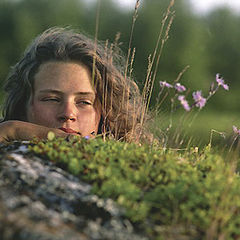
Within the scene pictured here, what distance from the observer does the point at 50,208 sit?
2.47 m

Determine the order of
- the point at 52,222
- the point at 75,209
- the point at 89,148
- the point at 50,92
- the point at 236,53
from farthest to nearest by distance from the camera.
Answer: the point at 236,53 → the point at 50,92 → the point at 89,148 → the point at 75,209 → the point at 52,222

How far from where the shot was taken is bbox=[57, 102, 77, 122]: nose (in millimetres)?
4791

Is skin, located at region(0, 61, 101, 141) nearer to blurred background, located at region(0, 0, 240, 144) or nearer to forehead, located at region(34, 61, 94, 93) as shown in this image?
forehead, located at region(34, 61, 94, 93)

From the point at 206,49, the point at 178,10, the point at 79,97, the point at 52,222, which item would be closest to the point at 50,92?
the point at 79,97

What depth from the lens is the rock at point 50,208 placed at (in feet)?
7.32

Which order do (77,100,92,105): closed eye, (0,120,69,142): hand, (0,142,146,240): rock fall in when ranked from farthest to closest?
(77,100,92,105): closed eye < (0,120,69,142): hand < (0,142,146,240): rock

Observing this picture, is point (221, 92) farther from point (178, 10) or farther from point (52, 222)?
point (52, 222)

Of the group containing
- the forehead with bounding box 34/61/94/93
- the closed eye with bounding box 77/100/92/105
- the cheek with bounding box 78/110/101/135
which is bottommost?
the cheek with bounding box 78/110/101/135

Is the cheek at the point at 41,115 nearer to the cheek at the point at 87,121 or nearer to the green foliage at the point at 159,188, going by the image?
the cheek at the point at 87,121

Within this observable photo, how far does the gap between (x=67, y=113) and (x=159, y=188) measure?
7.52 ft

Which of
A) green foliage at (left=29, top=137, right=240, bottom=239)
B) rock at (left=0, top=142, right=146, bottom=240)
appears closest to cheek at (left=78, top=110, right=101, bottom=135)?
green foliage at (left=29, top=137, right=240, bottom=239)

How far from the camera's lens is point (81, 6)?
1252 inches

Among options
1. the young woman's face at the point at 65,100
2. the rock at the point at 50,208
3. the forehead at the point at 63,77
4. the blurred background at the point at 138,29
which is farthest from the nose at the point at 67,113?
the blurred background at the point at 138,29

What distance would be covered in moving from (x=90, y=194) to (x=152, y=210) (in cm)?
41
